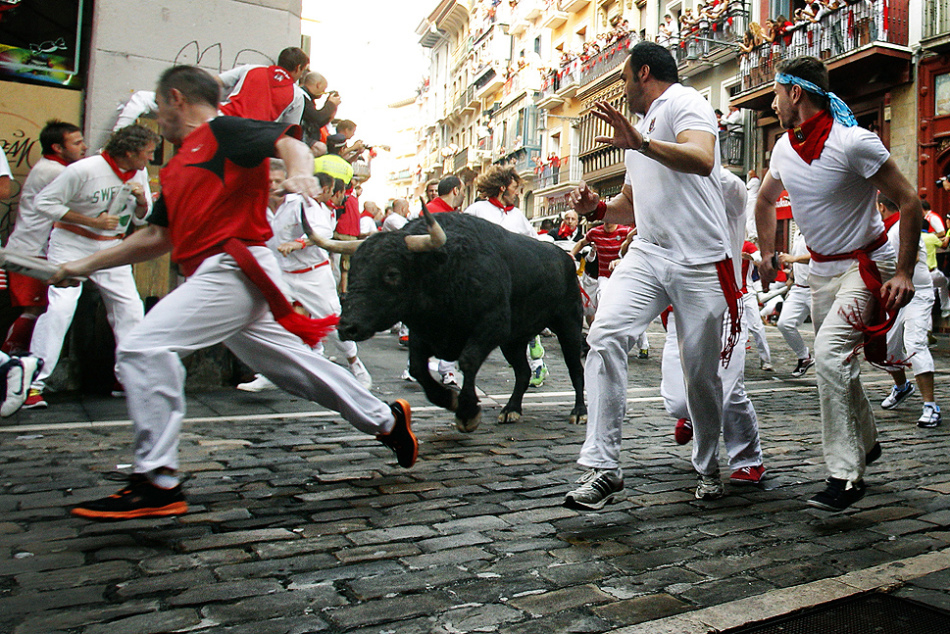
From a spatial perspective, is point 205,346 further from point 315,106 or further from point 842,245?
point 315,106

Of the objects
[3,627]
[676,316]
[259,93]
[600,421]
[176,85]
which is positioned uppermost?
[259,93]

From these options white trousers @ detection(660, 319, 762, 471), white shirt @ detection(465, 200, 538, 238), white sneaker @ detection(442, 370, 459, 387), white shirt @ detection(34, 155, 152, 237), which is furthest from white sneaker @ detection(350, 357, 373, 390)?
white trousers @ detection(660, 319, 762, 471)

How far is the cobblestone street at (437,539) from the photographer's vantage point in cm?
265

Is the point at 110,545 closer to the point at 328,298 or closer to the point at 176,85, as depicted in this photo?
the point at 176,85

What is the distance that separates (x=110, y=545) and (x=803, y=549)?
2.74m

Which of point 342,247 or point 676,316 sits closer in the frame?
point 676,316

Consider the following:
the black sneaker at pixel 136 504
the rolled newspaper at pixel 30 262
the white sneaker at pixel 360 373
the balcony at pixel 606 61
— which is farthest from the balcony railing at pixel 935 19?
the black sneaker at pixel 136 504

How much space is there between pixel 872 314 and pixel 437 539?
2.39 m

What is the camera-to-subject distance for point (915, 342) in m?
7.14

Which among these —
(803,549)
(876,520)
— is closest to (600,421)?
(803,549)

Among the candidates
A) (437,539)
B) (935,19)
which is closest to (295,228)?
(437,539)

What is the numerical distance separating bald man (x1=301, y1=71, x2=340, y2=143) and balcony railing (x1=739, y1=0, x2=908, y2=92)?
55.8ft

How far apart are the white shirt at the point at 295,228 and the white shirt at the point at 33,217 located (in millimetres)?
1921

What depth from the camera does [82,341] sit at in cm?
730
